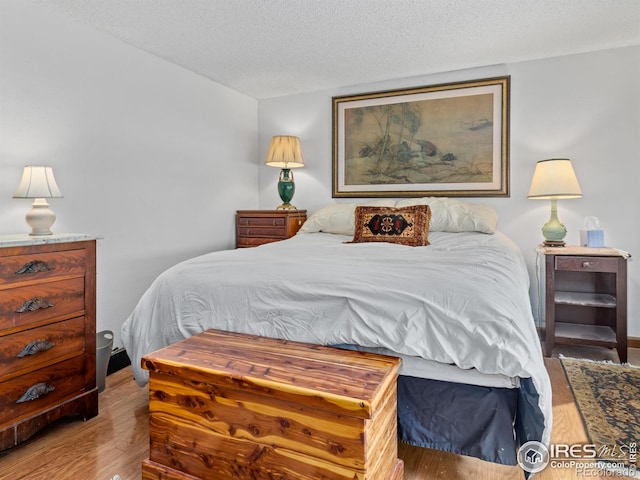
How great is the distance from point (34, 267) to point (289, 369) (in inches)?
49.0

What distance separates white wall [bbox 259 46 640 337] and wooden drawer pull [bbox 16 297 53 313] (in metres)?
3.11

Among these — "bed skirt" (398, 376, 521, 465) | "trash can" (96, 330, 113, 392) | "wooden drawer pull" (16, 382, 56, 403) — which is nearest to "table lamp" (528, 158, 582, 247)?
"bed skirt" (398, 376, 521, 465)

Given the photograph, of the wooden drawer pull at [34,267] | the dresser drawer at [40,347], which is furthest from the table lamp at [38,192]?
the dresser drawer at [40,347]

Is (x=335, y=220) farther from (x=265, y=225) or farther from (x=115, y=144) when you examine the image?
(x=115, y=144)

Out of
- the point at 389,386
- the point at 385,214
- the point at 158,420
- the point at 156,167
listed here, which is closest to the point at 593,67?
the point at 385,214

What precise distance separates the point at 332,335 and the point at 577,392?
1.55m

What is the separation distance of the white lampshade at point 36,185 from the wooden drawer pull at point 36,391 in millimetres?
886

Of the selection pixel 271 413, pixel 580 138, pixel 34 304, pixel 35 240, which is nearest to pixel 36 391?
pixel 34 304

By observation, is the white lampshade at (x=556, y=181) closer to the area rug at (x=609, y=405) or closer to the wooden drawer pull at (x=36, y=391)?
the area rug at (x=609, y=405)

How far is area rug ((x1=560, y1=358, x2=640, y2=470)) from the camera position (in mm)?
1616

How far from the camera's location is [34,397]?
1.68 metres

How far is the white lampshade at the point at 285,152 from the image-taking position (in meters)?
3.71

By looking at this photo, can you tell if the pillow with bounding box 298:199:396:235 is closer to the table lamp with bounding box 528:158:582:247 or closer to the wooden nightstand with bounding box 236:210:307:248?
the wooden nightstand with bounding box 236:210:307:248

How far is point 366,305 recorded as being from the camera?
4.78ft
